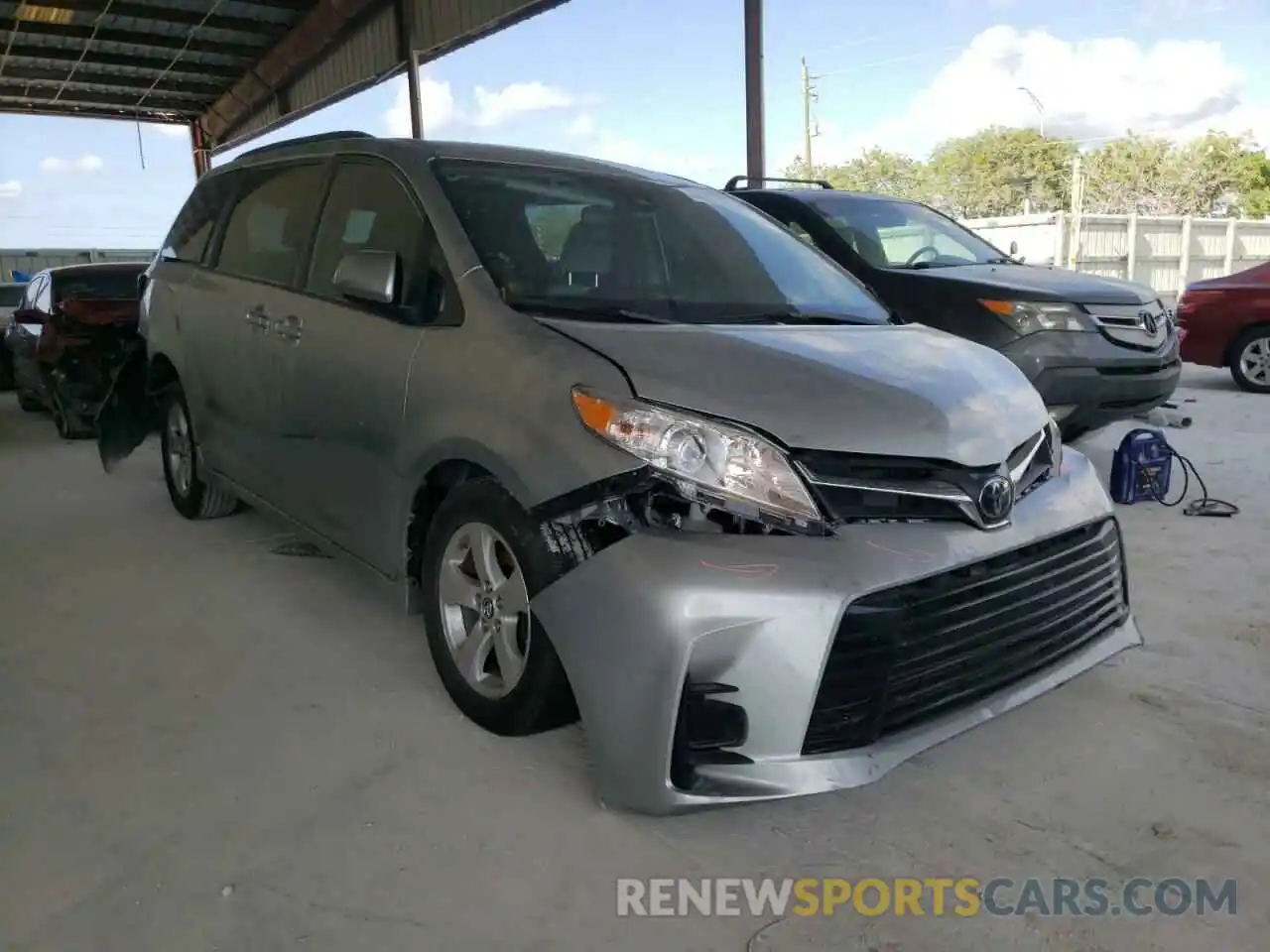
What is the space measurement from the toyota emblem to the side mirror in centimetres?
163

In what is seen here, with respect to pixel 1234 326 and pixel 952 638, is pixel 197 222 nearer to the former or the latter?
pixel 952 638

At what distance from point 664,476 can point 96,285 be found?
24.3 ft

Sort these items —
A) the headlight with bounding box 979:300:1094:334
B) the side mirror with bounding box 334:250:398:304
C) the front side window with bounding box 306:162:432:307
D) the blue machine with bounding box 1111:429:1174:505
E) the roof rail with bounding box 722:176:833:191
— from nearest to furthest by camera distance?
the side mirror with bounding box 334:250:398:304 < the front side window with bounding box 306:162:432:307 < the blue machine with bounding box 1111:429:1174:505 < the headlight with bounding box 979:300:1094:334 < the roof rail with bounding box 722:176:833:191

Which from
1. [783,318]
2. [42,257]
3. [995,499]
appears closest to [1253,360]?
[783,318]

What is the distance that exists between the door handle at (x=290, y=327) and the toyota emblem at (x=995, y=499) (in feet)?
7.32

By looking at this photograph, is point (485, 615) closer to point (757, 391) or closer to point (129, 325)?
point (757, 391)

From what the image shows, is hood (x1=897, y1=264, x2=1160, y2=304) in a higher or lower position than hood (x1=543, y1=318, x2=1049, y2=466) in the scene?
higher

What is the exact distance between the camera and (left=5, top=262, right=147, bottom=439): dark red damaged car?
7.23 metres

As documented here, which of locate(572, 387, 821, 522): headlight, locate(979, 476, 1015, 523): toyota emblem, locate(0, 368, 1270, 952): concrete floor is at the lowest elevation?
locate(0, 368, 1270, 952): concrete floor

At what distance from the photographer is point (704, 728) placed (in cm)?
202

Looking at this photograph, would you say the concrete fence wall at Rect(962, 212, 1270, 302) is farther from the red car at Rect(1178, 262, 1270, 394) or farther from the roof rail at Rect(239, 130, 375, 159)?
the roof rail at Rect(239, 130, 375, 159)

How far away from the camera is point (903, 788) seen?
242 cm

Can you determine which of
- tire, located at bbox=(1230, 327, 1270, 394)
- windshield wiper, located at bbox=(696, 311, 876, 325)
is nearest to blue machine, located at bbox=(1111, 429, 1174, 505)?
windshield wiper, located at bbox=(696, 311, 876, 325)

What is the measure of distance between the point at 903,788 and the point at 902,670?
1.66 ft
